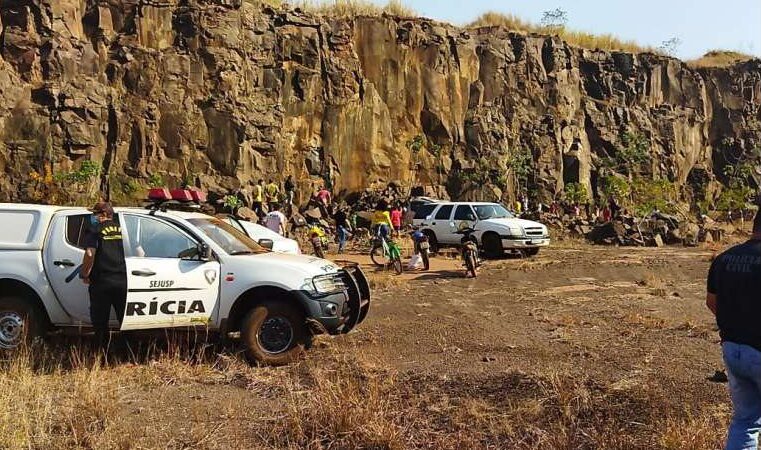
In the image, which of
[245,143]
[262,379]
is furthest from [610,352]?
[245,143]

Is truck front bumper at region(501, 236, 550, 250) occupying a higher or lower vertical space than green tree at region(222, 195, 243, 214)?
lower

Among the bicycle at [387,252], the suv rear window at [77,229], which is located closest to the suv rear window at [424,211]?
the bicycle at [387,252]

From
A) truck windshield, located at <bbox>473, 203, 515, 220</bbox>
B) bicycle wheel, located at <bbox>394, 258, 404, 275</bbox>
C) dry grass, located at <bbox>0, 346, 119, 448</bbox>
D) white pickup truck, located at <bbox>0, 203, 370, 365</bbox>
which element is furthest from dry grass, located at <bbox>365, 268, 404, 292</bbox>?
dry grass, located at <bbox>0, 346, 119, 448</bbox>

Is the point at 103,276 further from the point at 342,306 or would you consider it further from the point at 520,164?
the point at 520,164

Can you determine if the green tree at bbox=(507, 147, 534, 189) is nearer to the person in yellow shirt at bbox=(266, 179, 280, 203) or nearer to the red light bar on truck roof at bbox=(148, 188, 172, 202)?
the person in yellow shirt at bbox=(266, 179, 280, 203)

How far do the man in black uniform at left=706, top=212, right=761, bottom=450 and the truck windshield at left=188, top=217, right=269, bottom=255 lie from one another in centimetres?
516

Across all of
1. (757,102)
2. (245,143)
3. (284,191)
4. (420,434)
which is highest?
(757,102)

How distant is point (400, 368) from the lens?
6.89 m

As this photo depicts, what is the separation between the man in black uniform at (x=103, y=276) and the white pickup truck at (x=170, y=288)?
0.12 metres

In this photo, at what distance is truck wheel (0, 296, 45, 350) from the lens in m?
6.92

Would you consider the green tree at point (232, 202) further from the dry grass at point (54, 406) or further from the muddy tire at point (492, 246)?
the dry grass at point (54, 406)

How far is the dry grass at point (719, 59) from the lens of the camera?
56.5 meters

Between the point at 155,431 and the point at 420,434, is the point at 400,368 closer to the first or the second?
the point at 420,434

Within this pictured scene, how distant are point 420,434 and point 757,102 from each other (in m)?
→ 61.0
